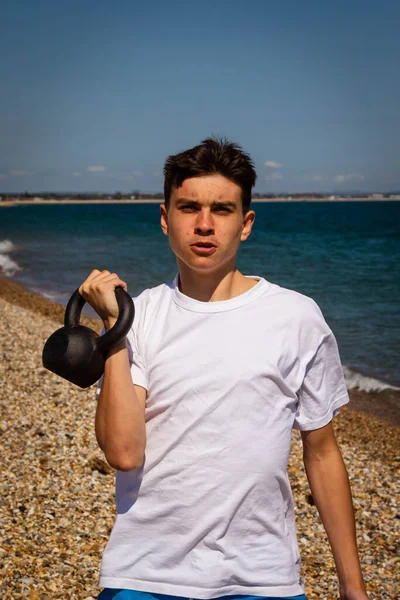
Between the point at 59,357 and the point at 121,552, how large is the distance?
627 mm

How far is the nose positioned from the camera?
A: 2.08m

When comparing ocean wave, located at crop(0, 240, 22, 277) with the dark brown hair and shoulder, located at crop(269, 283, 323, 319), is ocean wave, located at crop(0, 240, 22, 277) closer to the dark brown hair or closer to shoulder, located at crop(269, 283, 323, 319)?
the dark brown hair

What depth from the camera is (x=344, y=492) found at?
217 centimetres

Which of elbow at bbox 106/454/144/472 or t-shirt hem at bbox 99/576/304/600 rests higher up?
elbow at bbox 106/454/144/472

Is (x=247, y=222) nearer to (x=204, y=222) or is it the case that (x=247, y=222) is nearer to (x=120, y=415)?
(x=204, y=222)

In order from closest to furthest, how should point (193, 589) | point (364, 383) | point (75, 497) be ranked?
point (193, 589), point (75, 497), point (364, 383)

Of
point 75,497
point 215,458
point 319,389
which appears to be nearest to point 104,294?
point 215,458

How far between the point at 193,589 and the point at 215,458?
1.24 feet

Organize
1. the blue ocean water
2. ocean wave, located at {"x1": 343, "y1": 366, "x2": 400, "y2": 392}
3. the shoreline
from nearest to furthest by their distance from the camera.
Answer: the shoreline
ocean wave, located at {"x1": 343, "y1": 366, "x2": 400, "y2": 392}
the blue ocean water

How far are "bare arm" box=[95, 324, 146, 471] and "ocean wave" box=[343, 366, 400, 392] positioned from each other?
10255 mm

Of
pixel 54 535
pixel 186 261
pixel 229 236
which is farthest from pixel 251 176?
pixel 54 535

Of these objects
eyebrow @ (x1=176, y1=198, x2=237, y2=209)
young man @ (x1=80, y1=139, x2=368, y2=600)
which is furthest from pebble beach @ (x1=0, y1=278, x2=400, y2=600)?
eyebrow @ (x1=176, y1=198, x2=237, y2=209)

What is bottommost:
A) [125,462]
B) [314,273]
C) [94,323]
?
[314,273]

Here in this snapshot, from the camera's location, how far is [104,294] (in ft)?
6.45
